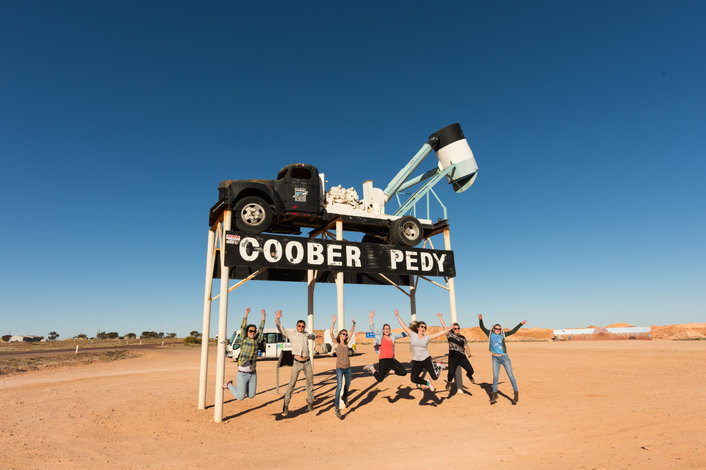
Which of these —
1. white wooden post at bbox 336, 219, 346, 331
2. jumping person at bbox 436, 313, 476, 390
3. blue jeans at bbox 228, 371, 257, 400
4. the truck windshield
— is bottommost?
blue jeans at bbox 228, 371, 257, 400

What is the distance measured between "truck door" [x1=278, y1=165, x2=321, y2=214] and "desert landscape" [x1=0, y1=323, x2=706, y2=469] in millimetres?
5937

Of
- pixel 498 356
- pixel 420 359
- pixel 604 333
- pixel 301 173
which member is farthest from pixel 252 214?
pixel 604 333

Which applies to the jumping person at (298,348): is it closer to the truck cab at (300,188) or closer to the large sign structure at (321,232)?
the large sign structure at (321,232)

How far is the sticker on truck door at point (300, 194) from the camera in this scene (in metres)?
12.4

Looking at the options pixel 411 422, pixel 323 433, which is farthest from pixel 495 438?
pixel 323 433

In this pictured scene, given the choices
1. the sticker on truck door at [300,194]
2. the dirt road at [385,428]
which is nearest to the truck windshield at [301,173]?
the sticker on truck door at [300,194]

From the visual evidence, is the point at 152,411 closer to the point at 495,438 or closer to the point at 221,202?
the point at 221,202

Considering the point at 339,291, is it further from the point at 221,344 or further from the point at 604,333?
the point at 604,333

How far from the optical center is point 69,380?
17656 mm

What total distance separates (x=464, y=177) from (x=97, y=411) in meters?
14.9

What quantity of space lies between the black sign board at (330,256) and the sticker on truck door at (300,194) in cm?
147

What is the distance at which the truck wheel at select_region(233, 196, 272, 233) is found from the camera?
36.4ft

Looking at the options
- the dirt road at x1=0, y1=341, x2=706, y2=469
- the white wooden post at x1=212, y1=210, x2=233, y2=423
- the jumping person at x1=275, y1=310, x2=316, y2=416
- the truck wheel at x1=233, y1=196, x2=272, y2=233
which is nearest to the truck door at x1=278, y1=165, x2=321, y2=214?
the truck wheel at x1=233, y1=196, x2=272, y2=233

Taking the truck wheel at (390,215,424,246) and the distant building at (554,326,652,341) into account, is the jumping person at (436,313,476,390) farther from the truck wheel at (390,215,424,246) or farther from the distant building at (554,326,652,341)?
the distant building at (554,326,652,341)
